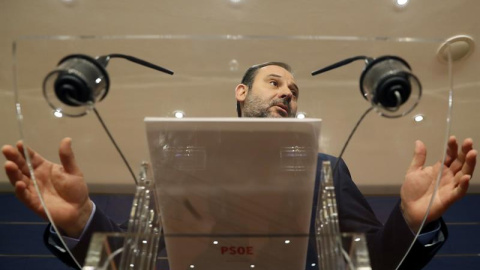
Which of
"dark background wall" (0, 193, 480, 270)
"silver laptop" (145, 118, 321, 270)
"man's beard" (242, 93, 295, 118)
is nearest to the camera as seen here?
"silver laptop" (145, 118, 321, 270)

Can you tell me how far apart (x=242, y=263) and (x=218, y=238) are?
11 cm

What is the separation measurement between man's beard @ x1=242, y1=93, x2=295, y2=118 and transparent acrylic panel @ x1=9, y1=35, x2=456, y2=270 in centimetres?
16

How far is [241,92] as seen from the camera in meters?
1.40

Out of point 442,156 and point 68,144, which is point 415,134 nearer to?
point 442,156

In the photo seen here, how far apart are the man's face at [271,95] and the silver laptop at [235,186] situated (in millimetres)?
356

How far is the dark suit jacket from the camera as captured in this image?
1.09 metres

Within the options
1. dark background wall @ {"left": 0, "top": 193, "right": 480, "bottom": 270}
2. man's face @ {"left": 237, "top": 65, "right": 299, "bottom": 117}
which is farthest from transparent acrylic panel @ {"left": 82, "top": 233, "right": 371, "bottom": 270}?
dark background wall @ {"left": 0, "top": 193, "right": 480, "bottom": 270}

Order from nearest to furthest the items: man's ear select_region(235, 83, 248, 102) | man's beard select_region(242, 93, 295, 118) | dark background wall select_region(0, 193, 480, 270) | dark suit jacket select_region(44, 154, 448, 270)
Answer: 1. dark suit jacket select_region(44, 154, 448, 270)
2. man's ear select_region(235, 83, 248, 102)
3. man's beard select_region(242, 93, 295, 118)
4. dark background wall select_region(0, 193, 480, 270)

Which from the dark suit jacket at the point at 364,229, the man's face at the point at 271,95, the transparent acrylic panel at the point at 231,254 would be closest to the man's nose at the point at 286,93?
the man's face at the point at 271,95

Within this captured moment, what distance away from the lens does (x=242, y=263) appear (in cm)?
104

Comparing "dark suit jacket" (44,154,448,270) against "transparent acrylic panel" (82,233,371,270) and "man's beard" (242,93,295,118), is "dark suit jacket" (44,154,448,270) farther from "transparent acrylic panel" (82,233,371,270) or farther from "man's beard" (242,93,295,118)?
"man's beard" (242,93,295,118)

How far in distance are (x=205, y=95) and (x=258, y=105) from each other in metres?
0.33

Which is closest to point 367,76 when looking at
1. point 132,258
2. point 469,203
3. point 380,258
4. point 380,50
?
point 380,50

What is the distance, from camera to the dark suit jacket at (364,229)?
1090 millimetres
